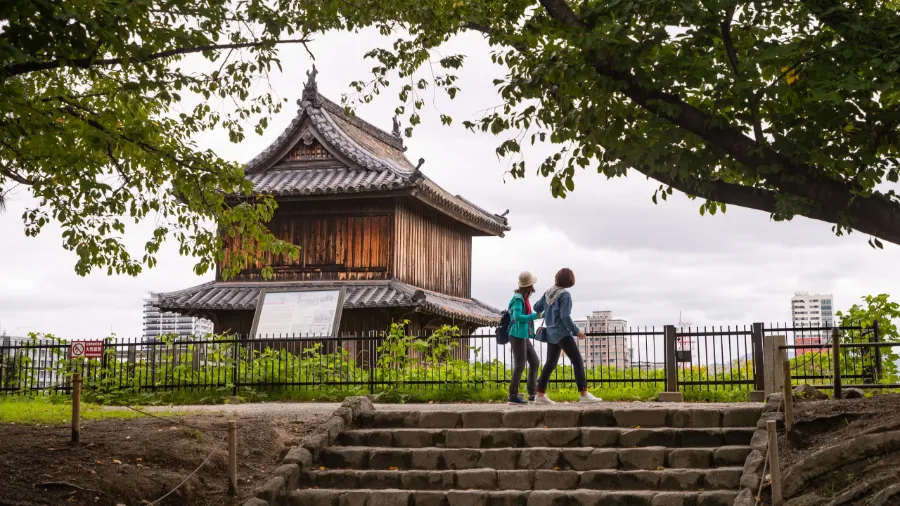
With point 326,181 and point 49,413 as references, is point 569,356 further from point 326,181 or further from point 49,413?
point 326,181

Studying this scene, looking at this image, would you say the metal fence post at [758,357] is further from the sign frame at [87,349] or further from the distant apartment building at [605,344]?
the sign frame at [87,349]

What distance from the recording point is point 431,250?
2642cm

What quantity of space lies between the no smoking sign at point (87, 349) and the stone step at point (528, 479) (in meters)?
9.54

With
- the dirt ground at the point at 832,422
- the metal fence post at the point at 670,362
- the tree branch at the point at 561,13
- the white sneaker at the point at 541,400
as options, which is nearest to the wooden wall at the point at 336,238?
the metal fence post at the point at 670,362

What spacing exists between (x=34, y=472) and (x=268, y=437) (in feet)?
9.88

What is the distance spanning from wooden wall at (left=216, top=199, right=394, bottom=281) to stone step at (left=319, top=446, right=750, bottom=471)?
12.6 metres

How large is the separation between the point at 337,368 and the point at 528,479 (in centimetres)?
868

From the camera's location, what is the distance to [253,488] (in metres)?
10.1

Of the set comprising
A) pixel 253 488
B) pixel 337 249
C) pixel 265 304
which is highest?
pixel 337 249

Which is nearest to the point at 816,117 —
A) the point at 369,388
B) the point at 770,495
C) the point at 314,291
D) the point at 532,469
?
the point at 770,495

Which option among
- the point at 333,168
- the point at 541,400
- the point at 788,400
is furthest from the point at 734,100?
the point at 333,168

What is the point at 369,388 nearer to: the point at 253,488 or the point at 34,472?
the point at 253,488

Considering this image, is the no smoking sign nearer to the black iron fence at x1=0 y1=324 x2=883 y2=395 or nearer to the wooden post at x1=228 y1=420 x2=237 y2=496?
the black iron fence at x1=0 y1=324 x2=883 y2=395

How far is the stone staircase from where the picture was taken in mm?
9750
